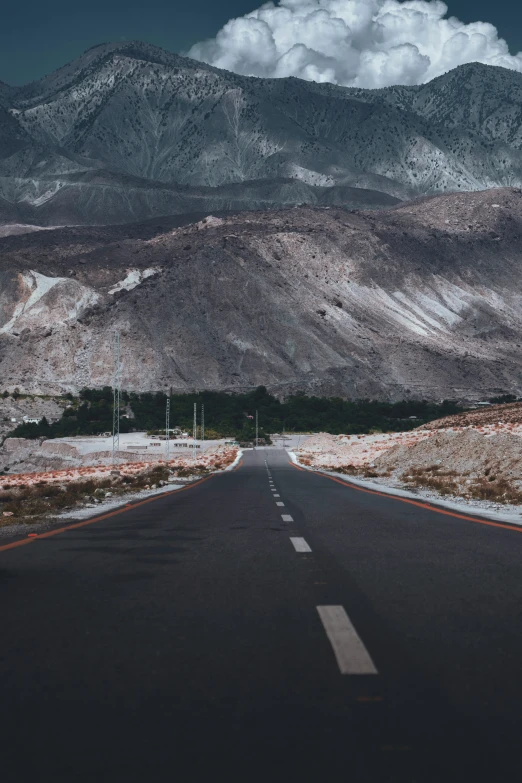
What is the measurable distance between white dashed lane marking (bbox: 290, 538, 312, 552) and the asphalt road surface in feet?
0.36

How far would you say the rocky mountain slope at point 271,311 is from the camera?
474ft

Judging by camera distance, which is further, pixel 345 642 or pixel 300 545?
pixel 300 545

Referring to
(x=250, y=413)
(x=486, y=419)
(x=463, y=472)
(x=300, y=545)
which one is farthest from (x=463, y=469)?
(x=250, y=413)

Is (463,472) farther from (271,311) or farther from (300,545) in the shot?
(271,311)

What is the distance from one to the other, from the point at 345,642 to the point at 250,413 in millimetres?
129287

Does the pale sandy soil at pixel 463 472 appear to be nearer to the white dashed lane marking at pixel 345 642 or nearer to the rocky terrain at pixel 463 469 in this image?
the rocky terrain at pixel 463 469

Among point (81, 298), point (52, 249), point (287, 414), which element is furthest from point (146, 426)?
point (52, 249)

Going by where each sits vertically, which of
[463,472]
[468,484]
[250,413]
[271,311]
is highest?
[271,311]

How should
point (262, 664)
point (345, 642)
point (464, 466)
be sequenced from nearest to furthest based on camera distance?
1. point (262, 664)
2. point (345, 642)
3. point (464, 466)

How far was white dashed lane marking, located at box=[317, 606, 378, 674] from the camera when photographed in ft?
18.6

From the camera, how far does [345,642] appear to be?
6.36 metres

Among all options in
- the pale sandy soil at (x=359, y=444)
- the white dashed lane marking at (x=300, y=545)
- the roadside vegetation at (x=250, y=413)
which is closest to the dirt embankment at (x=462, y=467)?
the pale sandy soil at (x=359, y=444)

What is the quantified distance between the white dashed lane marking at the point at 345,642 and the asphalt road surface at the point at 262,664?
0.02 metres

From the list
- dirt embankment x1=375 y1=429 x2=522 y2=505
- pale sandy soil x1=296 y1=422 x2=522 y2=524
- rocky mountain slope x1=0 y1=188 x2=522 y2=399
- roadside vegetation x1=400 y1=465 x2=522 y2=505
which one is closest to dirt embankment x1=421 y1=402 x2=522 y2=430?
pale sandy soil x1=296 y1=422 x2=522 y2=524
